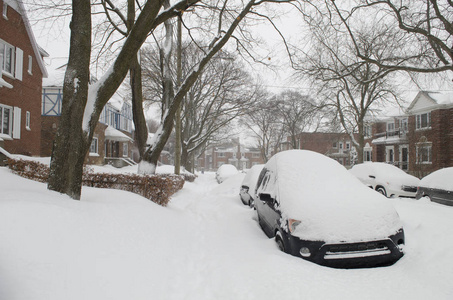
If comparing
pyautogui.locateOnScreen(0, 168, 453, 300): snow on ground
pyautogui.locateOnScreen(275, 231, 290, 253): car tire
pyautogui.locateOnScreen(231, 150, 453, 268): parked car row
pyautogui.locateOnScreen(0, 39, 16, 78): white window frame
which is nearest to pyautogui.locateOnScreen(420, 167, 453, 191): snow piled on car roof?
pyautogui.locateOnScreen(0, 168, 453, 300): snow on ground

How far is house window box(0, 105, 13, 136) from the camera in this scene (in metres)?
14.4

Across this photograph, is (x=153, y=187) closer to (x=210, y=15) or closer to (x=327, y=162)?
(x=327, y=162)

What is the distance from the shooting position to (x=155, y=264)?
384cm

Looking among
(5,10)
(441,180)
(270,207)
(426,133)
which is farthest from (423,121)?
(5,10)

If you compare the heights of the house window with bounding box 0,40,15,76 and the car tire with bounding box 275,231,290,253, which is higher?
the house window with bounding box 0,40,15,76

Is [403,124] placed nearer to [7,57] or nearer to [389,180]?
[389,180]

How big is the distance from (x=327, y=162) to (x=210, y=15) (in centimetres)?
700

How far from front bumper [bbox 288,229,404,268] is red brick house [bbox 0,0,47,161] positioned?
1614 centimetres

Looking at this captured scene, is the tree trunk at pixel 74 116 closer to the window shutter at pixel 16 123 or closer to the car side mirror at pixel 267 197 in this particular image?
the car side mirror at pixel 267 197

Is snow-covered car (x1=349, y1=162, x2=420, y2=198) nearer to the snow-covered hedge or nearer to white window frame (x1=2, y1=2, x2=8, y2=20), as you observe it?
the snow-covered hedge

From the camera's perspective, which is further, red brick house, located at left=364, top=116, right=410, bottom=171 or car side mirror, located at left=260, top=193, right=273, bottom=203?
red brick house, located at left=364, top=116, right=410, bottom=171

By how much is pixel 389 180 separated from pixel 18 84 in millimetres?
19751

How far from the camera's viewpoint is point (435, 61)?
11.8m

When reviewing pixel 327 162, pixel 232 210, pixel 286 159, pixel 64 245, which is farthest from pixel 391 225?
pixel 232 210
